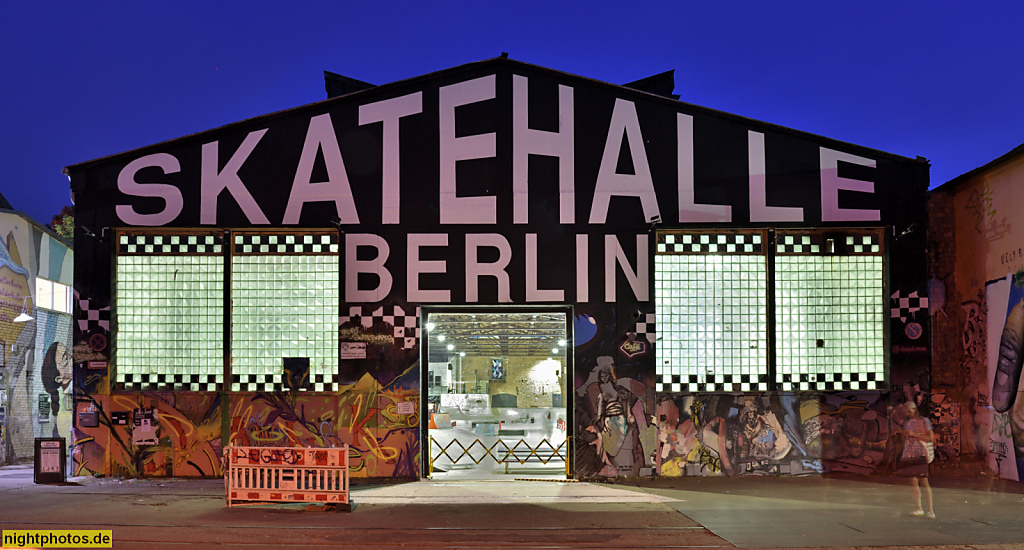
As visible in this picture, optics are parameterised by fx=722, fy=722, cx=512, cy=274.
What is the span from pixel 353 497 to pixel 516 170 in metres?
7.05

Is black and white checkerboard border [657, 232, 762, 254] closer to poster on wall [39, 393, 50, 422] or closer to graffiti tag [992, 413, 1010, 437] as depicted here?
graffiti tag [992, 413, 1010, 437]

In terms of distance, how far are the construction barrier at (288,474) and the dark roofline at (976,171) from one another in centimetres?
1299

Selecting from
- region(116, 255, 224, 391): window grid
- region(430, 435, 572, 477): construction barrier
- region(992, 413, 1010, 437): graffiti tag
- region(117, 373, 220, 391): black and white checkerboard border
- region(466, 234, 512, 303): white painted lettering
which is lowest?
region(430, 435, 572, 477): construction barrier

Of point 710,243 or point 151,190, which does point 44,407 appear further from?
point 710,243

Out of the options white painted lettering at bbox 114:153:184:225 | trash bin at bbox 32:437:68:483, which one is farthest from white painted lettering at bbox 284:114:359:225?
trash bin at bbox 32:437:68:483

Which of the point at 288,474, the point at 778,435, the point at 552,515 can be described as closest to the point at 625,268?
the point at 778,435

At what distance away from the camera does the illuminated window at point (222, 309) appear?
579 inches

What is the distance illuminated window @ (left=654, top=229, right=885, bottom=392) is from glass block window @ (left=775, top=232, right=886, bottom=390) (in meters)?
0.02

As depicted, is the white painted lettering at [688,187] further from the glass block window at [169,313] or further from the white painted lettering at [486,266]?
the glass block window at [169,313]

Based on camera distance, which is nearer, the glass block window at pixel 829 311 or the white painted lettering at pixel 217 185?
the glass block window at pixel 829 311

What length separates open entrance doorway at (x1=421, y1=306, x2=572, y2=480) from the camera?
15.2 metres

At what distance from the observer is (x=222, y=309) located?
14805mm

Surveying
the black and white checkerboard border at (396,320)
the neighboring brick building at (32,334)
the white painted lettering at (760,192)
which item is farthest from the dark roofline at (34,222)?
the white painted lettering at (760,192)

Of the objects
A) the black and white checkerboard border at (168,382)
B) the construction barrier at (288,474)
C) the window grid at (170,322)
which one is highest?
the window grid at (170,322)
